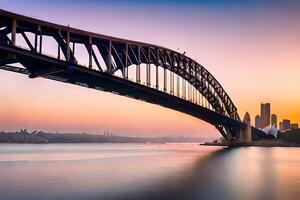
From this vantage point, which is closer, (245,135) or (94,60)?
(94,60)

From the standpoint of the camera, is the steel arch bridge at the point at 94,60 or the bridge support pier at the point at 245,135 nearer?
the steel arch bridge at the point at 94,60

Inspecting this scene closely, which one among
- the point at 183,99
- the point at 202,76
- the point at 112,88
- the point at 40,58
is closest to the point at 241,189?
the point at 40,58

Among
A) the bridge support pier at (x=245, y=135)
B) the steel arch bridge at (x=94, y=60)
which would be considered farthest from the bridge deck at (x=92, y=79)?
the bridge support pier at (x=245, y=135)

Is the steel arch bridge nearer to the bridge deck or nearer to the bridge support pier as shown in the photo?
the bridge deck

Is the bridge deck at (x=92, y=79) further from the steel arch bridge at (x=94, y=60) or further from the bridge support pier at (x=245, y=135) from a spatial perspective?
the bridge support pier at (x=245, y=135)

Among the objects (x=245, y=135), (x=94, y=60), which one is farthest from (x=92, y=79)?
(x=245, y=135)

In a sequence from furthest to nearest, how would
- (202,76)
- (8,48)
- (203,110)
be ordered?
(202,76) < (203,110) < (8,48)

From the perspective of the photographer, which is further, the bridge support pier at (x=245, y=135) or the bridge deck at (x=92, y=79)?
the bridge support pier at (x=245, y=135)

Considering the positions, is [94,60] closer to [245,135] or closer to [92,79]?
[92,79]

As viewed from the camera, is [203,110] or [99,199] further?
[203,110]

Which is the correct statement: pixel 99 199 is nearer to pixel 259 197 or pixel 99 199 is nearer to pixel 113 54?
pixel 259 197

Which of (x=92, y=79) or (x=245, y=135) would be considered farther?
(x=245, y=135)
